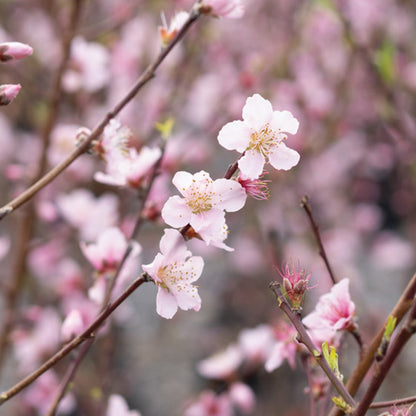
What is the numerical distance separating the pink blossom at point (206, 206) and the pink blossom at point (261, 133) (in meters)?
0.06

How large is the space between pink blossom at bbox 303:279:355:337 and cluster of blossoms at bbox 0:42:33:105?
602 millimetres

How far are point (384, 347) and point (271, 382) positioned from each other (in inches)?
98.4

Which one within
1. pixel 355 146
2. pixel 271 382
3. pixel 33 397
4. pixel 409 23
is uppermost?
pixel 409 23

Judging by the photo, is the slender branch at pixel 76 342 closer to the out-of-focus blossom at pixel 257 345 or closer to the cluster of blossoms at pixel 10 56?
the cluster of blossoms at pixel 10 56

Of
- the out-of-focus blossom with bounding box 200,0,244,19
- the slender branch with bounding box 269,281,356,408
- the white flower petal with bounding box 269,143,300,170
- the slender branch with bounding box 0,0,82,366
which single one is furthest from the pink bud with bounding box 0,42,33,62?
the slender branch with bounding box 0,0,82,366

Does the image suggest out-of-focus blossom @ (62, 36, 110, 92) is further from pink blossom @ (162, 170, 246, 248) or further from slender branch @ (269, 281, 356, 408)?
slender branch @ (269, 281, 356, 408)

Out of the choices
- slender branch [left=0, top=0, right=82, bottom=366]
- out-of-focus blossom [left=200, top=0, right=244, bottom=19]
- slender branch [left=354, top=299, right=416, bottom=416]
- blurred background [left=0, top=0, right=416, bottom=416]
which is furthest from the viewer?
blurred background [left=0, top=0, right=416, bottom=416]

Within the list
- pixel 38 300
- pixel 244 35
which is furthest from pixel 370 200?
pixel 38 300

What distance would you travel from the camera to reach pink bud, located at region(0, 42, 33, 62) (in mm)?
814

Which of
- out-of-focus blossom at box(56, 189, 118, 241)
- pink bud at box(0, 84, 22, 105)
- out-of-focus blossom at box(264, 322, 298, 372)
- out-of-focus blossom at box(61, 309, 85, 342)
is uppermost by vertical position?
pink bud at box(0, 84, 22, 105)


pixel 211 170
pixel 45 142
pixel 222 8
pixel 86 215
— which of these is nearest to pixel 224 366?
pixel 86 215

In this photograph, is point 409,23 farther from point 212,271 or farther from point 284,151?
point 284,151

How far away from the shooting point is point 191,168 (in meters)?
3.02

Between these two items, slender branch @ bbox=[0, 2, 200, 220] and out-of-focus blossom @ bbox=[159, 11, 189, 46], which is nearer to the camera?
slender branch @ bbox=[0, 2, 200, 220]
